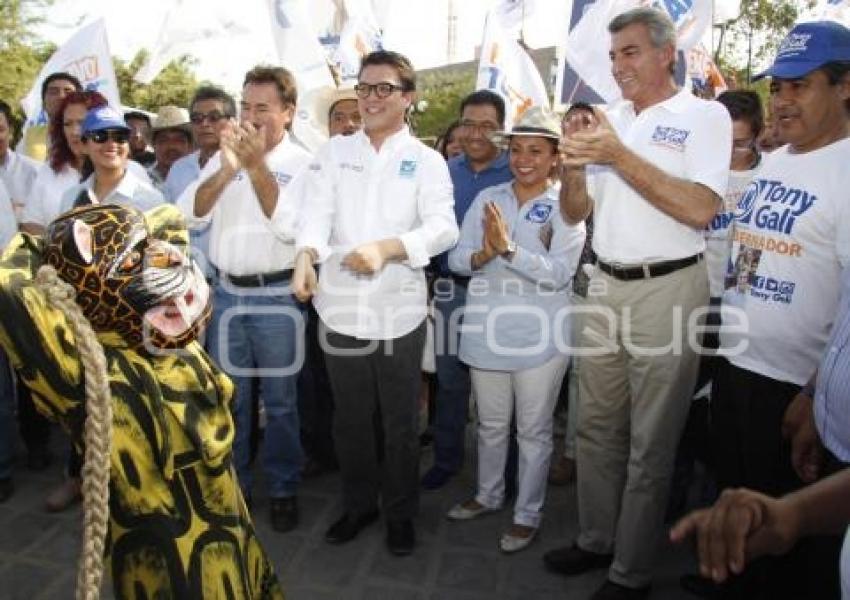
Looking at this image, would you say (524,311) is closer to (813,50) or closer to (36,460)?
(813,50)

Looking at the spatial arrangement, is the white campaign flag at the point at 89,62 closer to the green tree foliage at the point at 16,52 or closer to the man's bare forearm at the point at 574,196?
the man's bare forearm at the point at 574,196

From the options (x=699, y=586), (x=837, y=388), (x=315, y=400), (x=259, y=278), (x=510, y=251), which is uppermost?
(x=510, y=251)

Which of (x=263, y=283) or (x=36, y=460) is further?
(x=36, y=460)

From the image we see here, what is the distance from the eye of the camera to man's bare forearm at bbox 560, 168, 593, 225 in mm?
2906

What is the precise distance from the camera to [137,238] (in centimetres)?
160

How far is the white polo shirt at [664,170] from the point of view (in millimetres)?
2496

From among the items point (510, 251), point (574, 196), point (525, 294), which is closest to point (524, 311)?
point (525, 294)

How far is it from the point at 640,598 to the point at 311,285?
1.83 meters

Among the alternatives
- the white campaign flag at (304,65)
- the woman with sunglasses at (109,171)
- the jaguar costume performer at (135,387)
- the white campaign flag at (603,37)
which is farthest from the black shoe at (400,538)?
the white campaign flag at (304,65)

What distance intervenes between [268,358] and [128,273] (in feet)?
5.97

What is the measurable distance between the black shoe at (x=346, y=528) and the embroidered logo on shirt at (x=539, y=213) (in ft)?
5.35

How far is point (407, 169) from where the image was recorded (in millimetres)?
2998

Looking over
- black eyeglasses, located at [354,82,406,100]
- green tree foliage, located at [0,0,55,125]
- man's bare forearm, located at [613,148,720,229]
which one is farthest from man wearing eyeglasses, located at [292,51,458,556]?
green tree foliage, located at [0,0,55,125]

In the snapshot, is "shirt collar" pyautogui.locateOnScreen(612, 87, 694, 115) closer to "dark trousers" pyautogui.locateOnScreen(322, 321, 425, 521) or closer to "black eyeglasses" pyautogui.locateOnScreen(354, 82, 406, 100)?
"black eyeglasses" pyautogui.locateOnScreen(354, 82, 406, 100)
